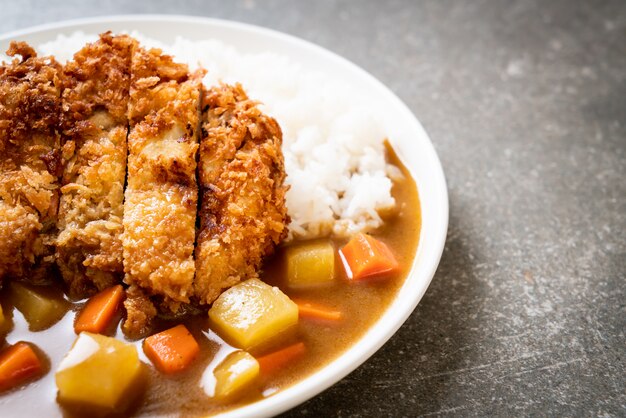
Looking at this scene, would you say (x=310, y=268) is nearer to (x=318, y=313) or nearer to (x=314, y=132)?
(x=318, y=313)

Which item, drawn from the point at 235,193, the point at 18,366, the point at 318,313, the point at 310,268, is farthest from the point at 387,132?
the point at 18,366

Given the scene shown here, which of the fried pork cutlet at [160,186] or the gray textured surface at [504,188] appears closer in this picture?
the fried pork cutlet at [160,186]

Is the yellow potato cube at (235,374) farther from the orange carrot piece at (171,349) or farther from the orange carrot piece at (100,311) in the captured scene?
the orange carrot piece at (100,311)

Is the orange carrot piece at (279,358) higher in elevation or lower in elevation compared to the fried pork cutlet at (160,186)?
lower

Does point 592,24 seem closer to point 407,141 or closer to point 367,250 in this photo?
point 407,141

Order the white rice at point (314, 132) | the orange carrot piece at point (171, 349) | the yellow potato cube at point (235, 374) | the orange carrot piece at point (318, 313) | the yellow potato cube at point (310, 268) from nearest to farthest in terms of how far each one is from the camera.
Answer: the yellow potato cube at point (235, 374)
the orange carrot piece at point (171, 349)
the orange carrot piece at point (318, 313)
the yellow potato cube at point (310, 268)
the white rice at point (314, 132)

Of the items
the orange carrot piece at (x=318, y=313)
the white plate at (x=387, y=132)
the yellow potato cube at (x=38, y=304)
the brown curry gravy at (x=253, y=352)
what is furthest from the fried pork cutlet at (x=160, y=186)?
the white plate at (x=387, y=132)

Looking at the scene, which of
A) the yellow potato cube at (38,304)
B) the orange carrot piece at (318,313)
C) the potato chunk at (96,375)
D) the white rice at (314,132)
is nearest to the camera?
the potato chunk at (96,375)
